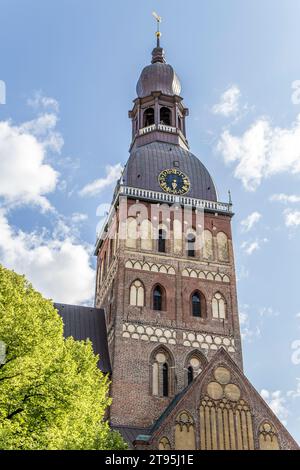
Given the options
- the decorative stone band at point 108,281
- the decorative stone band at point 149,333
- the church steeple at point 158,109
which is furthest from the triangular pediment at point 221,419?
the church steeple at point 158,109

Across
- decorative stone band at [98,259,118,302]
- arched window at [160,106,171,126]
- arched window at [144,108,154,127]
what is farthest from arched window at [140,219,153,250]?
arched window at [160,106,171,126]

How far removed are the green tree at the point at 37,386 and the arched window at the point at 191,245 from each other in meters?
20.9

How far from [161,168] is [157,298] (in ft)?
33.5

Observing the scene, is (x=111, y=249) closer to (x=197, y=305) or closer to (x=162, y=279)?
(x=162, y=279)

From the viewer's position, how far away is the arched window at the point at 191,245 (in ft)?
139

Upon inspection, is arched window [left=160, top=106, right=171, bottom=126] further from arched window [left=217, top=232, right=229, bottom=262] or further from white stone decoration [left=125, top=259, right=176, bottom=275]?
white stone decoration [left=125, top=259, right=176, bottom=275]

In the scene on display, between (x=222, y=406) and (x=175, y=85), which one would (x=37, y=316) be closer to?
(x=222, y=406)

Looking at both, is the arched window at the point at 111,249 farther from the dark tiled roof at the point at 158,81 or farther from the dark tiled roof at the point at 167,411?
the dark tiled roof at the point at 158,81

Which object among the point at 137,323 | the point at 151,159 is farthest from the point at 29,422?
the point at 151,159

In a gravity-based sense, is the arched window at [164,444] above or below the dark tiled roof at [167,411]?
below

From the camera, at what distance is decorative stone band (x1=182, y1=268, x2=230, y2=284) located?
136 feet
